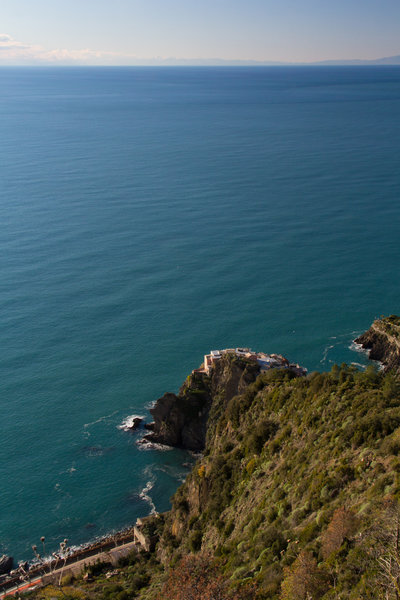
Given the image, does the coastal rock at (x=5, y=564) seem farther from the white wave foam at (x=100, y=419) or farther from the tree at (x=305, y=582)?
the tree at (x=305, y=582)

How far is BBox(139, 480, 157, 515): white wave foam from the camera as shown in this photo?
4728 centimetres

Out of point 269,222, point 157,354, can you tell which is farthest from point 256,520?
point 269,222

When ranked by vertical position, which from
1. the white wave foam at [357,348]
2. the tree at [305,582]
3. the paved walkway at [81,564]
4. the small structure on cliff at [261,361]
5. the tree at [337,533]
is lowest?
the paved walkway at [81,564]

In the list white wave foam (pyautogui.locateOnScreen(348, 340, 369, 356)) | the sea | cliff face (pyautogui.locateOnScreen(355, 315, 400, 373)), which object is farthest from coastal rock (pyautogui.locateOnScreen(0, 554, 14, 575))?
white wave foam (pyautogui.locateOnScreen(348, 340, 369, 356))

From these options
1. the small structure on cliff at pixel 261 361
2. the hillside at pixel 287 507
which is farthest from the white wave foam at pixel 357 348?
the hillside at pixel 287 507

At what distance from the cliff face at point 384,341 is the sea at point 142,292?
1.95 m

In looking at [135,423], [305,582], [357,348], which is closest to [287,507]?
[305,582]

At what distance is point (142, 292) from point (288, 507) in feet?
175

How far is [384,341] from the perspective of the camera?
6525cm

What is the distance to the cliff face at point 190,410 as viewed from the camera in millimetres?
53500

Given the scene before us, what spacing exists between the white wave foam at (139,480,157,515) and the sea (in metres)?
0.14

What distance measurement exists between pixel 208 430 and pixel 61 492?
13733 millimetres

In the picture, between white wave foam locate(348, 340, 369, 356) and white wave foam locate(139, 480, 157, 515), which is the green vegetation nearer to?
white wave foam locate(139, 480, 157, 515)

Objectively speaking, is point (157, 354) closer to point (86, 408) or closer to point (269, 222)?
point (86, 408)
